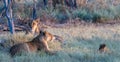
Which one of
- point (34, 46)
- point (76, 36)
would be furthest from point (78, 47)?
point (76, 36)

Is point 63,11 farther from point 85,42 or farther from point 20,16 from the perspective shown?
point 85,42

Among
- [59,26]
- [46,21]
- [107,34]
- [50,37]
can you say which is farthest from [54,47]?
[46,21]

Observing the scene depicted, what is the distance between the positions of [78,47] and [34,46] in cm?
127

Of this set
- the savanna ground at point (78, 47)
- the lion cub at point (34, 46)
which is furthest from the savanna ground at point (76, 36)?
the lion cub at point (34, 46)

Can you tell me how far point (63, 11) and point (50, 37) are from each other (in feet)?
26.5

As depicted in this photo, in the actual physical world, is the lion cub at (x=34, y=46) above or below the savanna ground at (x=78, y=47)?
above

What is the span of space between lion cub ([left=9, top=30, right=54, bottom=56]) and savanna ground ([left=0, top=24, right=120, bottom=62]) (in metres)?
0.20

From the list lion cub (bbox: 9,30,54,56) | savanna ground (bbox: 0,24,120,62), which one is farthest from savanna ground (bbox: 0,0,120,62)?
lion cub (bbox: 9,30,54,56)

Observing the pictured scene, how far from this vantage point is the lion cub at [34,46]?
9.18m

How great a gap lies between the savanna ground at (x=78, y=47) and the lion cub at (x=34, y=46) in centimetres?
20

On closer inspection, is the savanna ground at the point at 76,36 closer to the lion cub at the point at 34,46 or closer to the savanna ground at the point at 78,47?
the savanna ground at the point at 78,47

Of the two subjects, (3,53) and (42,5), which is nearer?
(3,53)

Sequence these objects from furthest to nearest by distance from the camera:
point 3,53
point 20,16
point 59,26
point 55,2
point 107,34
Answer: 1. point 55,2
2. point 20,16
3. point 59,26
4. point 107,34
5. point 3,53

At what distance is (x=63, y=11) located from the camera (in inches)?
700
